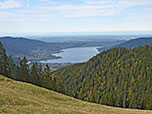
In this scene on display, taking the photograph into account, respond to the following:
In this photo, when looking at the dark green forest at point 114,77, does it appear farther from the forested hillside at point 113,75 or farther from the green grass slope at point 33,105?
the green grass slope at point 33,105

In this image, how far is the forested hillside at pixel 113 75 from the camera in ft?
407

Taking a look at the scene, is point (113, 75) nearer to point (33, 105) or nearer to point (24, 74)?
point (24, 74)

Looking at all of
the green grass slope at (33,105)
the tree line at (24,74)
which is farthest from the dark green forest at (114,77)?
the green grass slope at (33,105)

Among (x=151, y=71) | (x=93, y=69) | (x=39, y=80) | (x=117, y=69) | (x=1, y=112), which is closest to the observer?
(x=1, y=112)

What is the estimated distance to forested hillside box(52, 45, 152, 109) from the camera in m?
124

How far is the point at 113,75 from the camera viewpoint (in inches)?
5915

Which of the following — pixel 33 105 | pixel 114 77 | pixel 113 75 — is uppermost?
pixel 33 105

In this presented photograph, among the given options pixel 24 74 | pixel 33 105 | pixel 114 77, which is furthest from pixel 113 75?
pixel 33 105

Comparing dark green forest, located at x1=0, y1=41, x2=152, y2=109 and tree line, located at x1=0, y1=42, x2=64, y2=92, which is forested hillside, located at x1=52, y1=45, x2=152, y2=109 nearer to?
dark green forest, located at x1=0, y1=41, x2=152, y2=109

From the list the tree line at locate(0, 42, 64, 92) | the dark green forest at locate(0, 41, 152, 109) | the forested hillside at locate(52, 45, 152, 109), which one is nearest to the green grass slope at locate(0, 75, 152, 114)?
the tree line at locate(0, 42, 64, 92)

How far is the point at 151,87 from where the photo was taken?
116938mm

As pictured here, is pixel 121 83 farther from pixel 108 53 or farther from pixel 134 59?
pixel 108 53

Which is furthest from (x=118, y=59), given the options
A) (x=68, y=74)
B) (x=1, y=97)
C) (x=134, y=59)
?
(x=1, y=97)

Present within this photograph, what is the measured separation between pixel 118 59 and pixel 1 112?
160 meters
